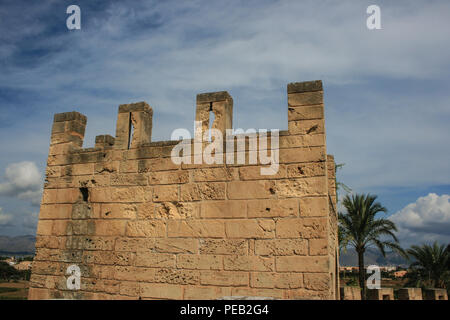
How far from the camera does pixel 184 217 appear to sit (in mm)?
5750

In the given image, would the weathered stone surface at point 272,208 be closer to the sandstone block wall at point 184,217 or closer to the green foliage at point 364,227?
the sandstone block wall at point 184,217

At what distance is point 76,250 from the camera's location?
250 inches

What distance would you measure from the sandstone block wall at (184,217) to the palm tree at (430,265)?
15766mm

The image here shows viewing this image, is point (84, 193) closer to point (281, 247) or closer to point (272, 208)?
point (272, 208)

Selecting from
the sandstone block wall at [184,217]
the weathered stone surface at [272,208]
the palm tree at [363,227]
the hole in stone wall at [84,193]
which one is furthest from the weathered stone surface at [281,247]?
the palm tree at [363,227]

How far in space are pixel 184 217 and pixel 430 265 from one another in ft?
58.6

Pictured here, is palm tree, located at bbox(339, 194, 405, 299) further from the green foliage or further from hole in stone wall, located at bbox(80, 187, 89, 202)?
hole in stone wall, located at bbox(80, 187, 89, 202)

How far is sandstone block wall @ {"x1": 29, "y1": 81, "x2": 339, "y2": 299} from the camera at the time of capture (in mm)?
5137

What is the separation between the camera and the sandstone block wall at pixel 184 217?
5137 millimetres

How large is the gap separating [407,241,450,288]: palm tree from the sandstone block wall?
51.7 feet

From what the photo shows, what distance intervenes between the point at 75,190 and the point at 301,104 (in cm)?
428

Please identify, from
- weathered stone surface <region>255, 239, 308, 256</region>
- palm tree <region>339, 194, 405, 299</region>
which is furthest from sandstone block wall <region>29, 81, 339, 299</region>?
palm tree <region>339, 194, 405, 299</region>

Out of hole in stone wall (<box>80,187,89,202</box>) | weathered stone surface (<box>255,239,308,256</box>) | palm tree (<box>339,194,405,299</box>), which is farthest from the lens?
palm tree (<box>339,194,405,299</box>)
